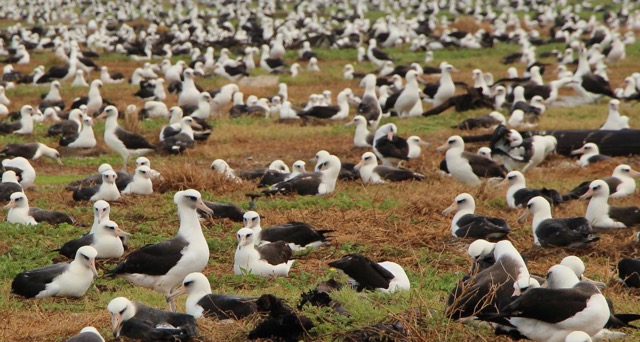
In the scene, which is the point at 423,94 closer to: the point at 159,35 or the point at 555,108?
the point at 555,108

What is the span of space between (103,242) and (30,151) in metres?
8.73

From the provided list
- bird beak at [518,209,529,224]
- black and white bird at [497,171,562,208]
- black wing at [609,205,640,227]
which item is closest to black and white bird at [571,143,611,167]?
black and white bird at [497,171,562,208]

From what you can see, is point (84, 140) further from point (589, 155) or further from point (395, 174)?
point (589, 155)

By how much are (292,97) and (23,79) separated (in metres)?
10.4

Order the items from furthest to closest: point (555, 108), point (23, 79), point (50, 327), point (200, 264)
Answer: point (23, 79) → point (555, 108) → point (200, 264) → point (50, 327)

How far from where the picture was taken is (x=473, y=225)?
12688 millimetres

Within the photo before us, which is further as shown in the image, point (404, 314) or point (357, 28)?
point (357, 28)

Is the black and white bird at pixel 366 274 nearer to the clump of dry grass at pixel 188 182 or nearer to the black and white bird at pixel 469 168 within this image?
the clump of dry grass at pixel 188 182

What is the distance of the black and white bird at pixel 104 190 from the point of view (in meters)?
15.3

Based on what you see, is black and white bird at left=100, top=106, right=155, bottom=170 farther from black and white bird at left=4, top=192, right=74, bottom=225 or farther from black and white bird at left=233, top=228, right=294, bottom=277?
black and white bird at left=233, top=228, right=294, bottom=277

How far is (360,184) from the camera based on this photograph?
17453 mm

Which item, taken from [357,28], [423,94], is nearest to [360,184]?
[423,94]

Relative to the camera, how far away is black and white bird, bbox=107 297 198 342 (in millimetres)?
7895

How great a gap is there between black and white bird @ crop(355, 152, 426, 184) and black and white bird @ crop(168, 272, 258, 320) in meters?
8.27
